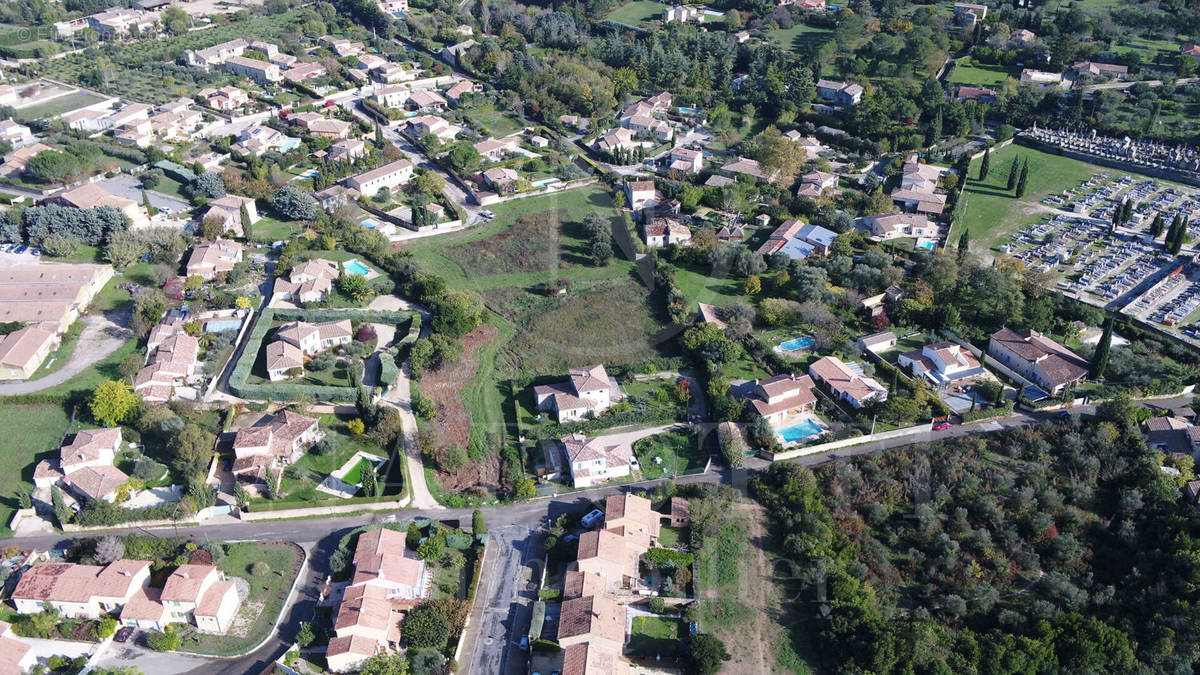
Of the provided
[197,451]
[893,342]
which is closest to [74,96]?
[197,451]

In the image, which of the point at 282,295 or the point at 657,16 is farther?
the point at 657,16

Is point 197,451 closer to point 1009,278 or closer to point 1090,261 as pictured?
point 1009,278

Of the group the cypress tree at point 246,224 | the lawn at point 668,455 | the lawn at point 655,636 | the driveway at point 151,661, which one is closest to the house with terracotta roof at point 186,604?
the driveway at point 151,661

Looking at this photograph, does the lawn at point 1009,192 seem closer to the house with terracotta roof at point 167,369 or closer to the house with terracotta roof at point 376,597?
the house with terracotta roof at point 376,597

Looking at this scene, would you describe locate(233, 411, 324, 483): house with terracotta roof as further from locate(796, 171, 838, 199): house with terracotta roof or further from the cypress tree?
locate(796, 171, 838, 199): house with terracotta roof

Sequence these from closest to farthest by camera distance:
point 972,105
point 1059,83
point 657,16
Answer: point 972,105 → point 1059,83 → point 657,16
